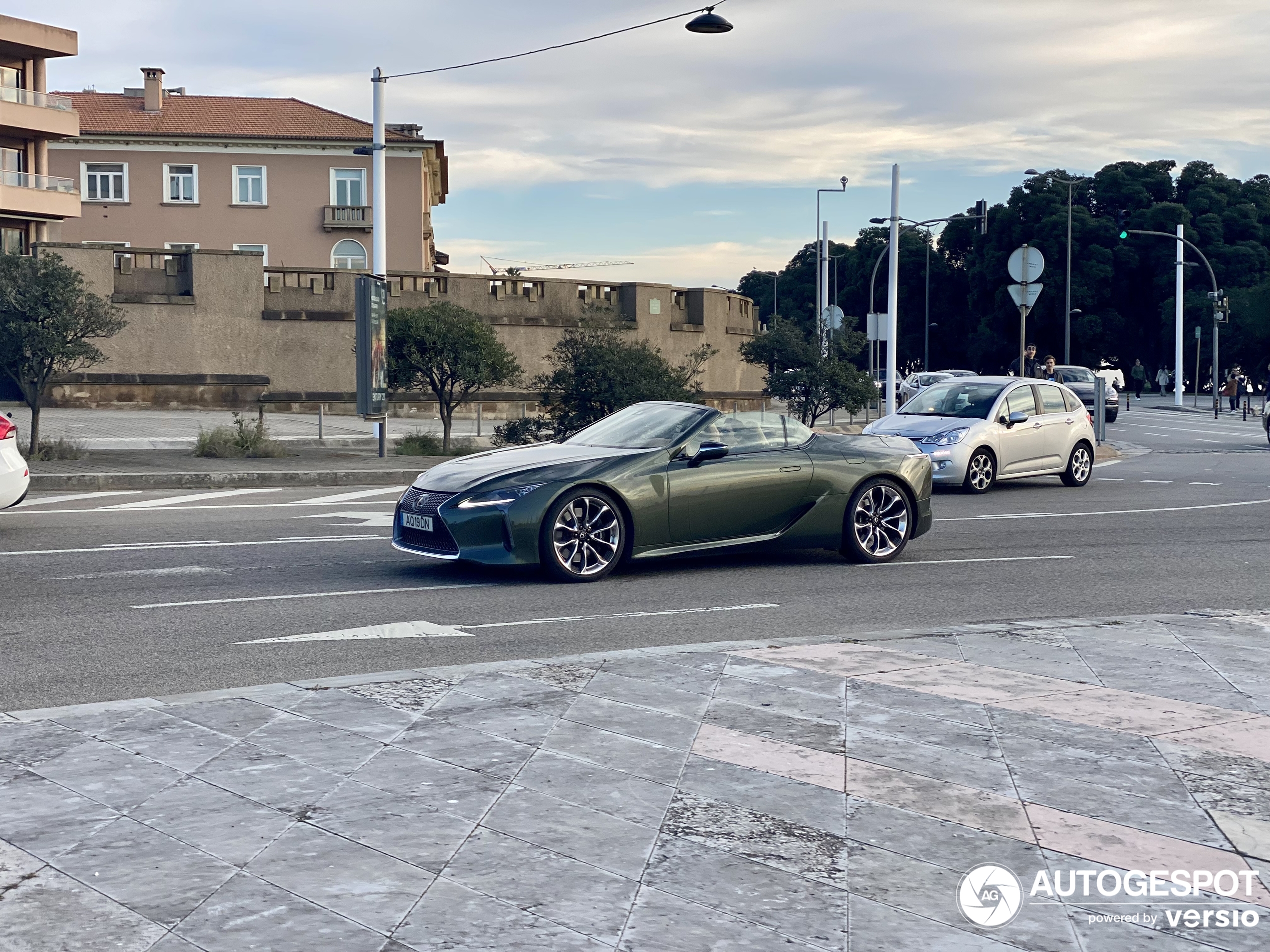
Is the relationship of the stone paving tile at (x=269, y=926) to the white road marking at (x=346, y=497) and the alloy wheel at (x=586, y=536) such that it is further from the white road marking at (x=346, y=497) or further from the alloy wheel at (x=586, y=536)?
the white road marking at (x=346, y=497)

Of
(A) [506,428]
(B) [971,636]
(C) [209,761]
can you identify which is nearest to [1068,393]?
(A) [506,428]

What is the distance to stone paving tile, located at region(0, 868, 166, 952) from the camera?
143 inches

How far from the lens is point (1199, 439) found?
34.9m

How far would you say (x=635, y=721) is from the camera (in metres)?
5.90

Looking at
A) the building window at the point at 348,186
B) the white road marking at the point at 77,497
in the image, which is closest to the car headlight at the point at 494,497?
the white road marking at the point at 77,497

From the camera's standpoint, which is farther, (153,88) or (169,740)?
(153,88)

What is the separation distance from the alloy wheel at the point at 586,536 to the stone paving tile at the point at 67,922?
6.10 metres

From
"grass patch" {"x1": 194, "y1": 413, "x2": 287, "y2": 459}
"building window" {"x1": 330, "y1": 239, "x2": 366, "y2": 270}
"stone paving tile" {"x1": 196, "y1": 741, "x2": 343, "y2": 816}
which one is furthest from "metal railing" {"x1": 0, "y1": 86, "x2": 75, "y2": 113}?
"stone paving tile" {"x1": 196, "y1": 741, "x2": 343, "y2": 816}

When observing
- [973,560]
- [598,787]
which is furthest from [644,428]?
[598,787]

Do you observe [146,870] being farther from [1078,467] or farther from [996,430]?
[1078,467]

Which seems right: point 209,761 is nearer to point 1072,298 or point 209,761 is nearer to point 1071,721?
point 1071,721

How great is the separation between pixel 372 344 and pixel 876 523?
12.8m

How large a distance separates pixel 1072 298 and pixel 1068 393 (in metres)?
57.8

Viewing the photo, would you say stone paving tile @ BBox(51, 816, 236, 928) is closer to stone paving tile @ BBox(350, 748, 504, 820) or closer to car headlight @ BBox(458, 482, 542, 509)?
stone paving tile @ BBox(350, 748, 504, 820)
